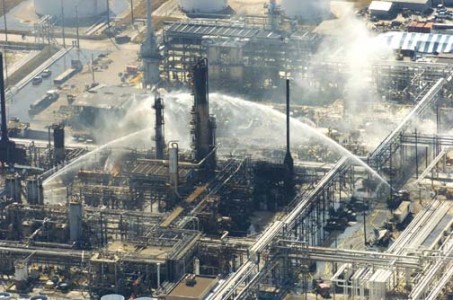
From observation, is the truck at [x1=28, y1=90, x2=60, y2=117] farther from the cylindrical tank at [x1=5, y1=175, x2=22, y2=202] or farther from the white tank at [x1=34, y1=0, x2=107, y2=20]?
the cylindrical tank at [x1=5, y1=175, x2=22, y2=202]

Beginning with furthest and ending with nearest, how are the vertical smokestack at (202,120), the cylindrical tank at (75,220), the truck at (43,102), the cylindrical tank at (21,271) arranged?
1. the truck at (43,102)
2. the vertical smokestack at (202,120)
3. the cylindrical tank at (75,220)
4. the cylindrical tank at (21,271)

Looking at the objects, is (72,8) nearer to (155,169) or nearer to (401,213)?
(155,169)

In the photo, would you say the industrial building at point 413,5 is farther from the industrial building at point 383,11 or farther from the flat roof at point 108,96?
the flat roof at point 108,96

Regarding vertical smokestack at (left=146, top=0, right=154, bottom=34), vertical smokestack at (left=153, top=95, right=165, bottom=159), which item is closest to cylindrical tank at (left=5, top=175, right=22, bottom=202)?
vertical smokestack at (left=153, top=95, right=165, bottom=159)

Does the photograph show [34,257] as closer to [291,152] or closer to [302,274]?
[302,274]

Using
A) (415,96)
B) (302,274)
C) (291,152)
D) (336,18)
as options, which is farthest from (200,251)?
(336,18)

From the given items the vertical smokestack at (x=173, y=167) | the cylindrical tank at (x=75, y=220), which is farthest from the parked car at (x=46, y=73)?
the cylindrical tank at (x=75, y=220)
